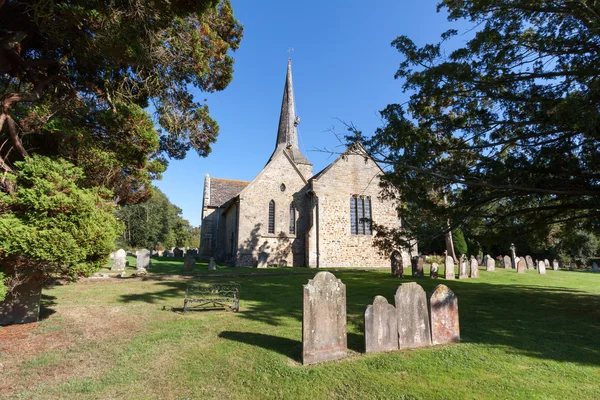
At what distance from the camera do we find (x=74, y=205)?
17.7 ft

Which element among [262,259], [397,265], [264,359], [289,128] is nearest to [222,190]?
[289,128]

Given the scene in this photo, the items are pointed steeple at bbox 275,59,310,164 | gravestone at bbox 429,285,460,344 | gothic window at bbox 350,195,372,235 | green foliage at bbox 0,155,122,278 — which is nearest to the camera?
green foliage at bbox 0,155,122,278

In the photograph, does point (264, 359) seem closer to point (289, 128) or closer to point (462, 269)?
point (462, 269)

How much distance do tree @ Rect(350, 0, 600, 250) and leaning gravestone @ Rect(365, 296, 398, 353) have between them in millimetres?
3383

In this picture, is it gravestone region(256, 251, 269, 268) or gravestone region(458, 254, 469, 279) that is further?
gravestone region(256, 251, 269, 268)

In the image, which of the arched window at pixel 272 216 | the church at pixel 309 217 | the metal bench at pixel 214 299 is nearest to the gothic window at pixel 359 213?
the church at pixel 309 217


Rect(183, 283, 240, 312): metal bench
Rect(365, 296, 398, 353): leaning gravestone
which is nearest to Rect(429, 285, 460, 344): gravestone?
Rect(365, 296, 398, 353): leaning gravestone

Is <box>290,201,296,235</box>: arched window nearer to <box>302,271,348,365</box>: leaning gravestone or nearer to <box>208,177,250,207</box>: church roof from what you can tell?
<box>208,177,250,207</box>: church roof

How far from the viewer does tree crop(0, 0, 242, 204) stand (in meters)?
5.79

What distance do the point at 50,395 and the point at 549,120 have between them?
10641 millimetres

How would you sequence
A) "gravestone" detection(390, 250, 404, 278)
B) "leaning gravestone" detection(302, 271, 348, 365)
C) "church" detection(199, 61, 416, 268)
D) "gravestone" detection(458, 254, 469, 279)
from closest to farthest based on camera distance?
"leaning gravestone" detection(302, 271, 348, 365) < "gravestone" detection(458, 254, 469, 279) < "gravestone" detection(390, 250, 404, 278) < "church" detection(199, 61, 416, 268)

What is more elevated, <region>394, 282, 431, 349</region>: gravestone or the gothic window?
the gothic window

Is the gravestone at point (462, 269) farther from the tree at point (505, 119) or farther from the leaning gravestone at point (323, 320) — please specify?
the leaning gravestone at point (323, 320)

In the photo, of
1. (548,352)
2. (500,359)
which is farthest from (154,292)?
(548,352)
